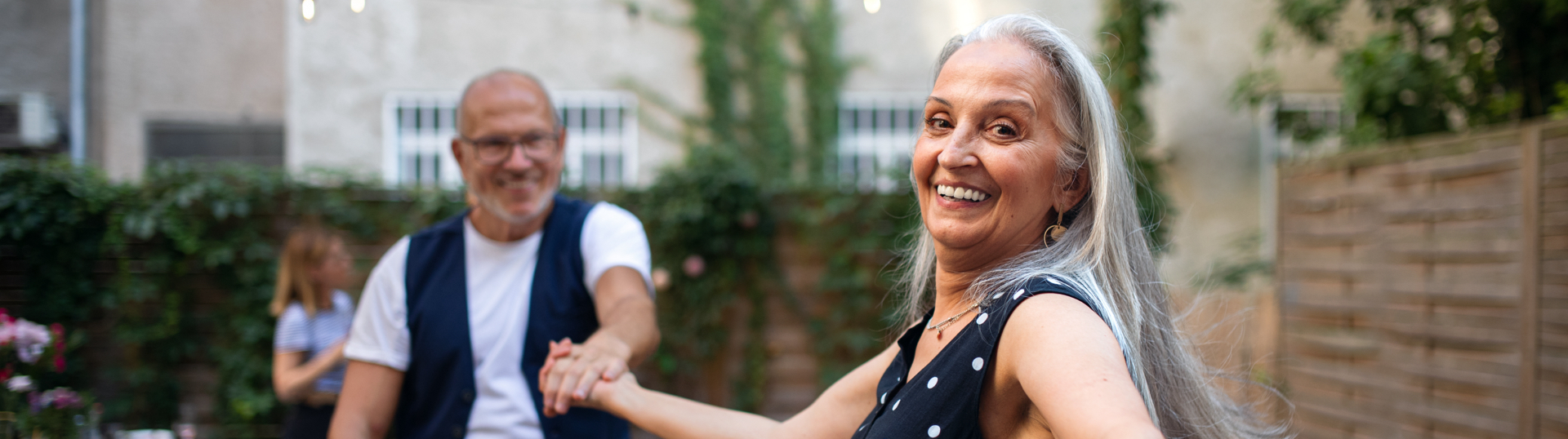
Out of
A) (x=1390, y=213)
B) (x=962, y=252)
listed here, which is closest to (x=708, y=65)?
(x=1390, y=213)

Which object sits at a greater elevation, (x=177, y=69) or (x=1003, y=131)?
(x=177, y=69)

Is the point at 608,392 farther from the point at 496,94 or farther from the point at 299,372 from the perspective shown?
the point at 299,372

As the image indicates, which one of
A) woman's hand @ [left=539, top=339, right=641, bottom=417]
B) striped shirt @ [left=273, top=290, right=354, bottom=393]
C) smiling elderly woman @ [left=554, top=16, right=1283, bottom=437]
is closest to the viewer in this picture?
smiling elderly woman @ [left=554, top=16, right=1283, bottom=437]

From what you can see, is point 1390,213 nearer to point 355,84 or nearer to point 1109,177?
point 1109,177

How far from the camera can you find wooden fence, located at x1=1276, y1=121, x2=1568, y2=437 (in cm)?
317

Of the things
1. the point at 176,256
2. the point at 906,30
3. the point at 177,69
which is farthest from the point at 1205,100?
the point at 177,69

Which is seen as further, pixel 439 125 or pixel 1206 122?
pixel 439 125

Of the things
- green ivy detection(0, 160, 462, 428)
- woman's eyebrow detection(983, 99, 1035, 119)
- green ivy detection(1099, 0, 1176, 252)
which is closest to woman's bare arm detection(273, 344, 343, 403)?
green ivy detection(0, 160, 462, 428)

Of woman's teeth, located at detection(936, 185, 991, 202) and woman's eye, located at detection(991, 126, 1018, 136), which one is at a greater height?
woman's eye, located at detection(991, 126, 1018, 136)

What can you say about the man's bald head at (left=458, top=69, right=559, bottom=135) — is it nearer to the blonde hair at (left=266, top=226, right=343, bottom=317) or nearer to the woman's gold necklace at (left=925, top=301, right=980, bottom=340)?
the woman's gold necklace at (left=925, top=301, right=980, bottom=340)

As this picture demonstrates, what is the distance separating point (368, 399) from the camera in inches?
83.3

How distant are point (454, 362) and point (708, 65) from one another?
6406 mm

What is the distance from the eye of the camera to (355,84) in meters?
8.16

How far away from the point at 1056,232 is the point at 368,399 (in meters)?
1.70
